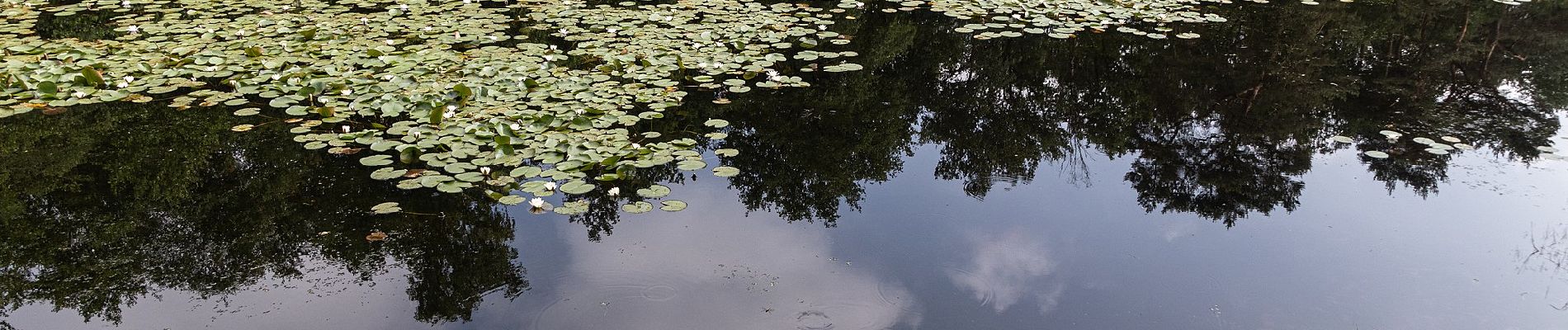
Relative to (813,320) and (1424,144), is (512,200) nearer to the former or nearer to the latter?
(813,320)

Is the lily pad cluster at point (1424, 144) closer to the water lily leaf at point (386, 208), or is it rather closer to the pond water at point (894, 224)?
the pond water at point (894, 224)

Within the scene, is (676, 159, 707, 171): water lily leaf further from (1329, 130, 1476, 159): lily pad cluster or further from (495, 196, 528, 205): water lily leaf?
(1329, 130, 1476, 159): lily pad cluster

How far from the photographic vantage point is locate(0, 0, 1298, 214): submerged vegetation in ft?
11.0

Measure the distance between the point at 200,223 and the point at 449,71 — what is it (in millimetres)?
1644

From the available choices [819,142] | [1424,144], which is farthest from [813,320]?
[1424,144]

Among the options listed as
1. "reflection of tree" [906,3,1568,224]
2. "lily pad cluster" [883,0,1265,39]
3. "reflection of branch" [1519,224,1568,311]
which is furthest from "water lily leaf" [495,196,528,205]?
"lily pad cluster" [883,0,1265,39]

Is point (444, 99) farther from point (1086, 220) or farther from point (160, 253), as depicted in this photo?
point (1086, 220)

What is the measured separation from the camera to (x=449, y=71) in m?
4.36

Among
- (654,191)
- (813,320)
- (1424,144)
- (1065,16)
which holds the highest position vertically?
(1065,16)

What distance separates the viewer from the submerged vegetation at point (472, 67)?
3.35m

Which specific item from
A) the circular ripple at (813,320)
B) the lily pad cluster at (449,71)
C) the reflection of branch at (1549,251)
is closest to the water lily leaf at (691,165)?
the lily pad cluster at (449,71)

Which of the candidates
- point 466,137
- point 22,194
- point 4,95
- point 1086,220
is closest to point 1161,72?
point 1086,220

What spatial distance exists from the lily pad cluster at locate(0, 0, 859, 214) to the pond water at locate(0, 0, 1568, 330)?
15cm

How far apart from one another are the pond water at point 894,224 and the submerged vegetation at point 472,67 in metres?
0.15
